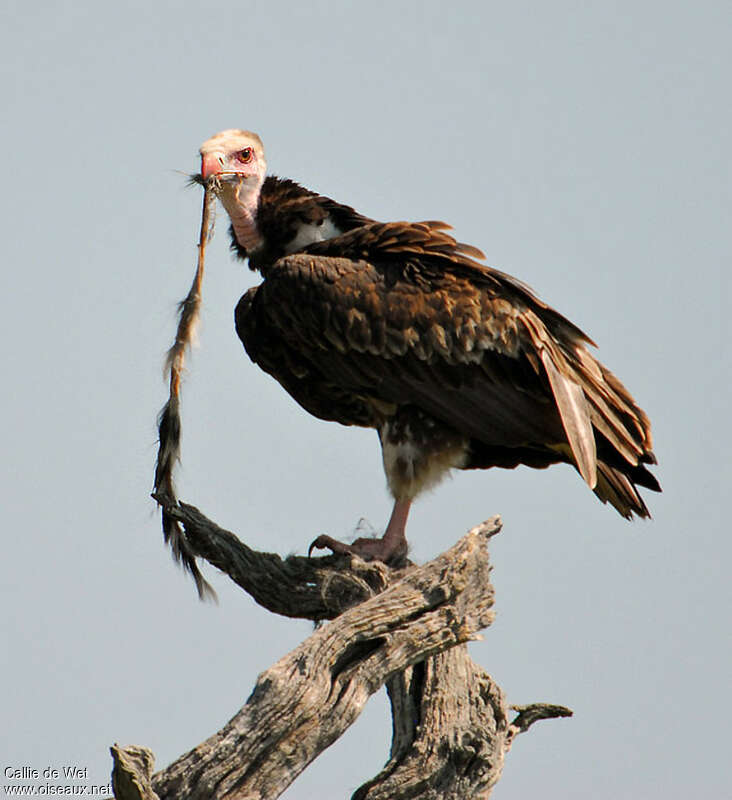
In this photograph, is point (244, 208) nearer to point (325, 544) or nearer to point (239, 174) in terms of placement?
point (239, 174)

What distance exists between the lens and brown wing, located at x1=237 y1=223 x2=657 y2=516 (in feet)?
25.0

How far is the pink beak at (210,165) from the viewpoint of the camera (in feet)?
27.5

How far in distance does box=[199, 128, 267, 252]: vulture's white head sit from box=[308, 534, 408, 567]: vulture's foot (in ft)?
6.93

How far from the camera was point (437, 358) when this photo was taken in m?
7.69

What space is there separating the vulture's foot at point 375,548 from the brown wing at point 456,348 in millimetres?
728

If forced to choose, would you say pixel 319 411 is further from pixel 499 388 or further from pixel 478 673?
pixel 478 673

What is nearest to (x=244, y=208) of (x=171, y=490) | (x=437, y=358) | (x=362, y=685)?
(x=437, y=358)

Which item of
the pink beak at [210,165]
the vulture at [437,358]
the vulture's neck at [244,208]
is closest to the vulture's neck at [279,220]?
the vulture's neck at [244,208]

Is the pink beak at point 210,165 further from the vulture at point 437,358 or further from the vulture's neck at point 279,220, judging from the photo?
the vulture at point 437,358

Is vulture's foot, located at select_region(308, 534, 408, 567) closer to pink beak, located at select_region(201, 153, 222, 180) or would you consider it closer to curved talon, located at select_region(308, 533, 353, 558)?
curved talon, located at select_region(308, 533, 353, 558)

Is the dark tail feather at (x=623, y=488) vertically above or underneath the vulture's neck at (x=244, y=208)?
underneath

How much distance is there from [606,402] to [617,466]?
38cm

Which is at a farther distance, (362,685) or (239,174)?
(239,174)

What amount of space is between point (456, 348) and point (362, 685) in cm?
233
